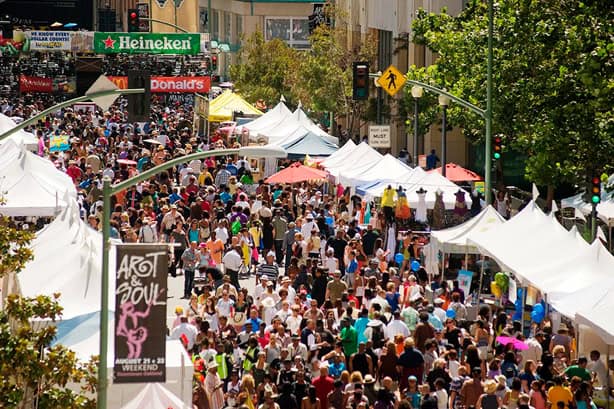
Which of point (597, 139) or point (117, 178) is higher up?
point (597, 139)

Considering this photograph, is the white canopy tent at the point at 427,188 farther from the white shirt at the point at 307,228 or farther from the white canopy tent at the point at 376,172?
the white shirt at the point at 307,228

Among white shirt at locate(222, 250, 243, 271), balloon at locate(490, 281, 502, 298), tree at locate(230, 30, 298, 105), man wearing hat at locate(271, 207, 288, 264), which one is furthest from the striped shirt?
tree at locate(230, 30, 298, 105)

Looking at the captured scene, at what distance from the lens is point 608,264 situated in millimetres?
23625

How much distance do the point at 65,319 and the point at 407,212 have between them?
51.0 ft

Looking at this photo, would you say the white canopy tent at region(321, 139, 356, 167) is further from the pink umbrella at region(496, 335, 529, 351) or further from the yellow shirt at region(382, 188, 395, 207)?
the pink umbrella at region(496, 335, 529, 351)

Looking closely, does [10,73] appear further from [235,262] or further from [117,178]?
[235,262]

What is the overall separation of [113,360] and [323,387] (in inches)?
126

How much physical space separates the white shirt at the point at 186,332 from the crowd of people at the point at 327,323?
0.09 ft

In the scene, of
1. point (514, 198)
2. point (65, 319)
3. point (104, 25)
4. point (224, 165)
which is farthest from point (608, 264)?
point (104, 25)

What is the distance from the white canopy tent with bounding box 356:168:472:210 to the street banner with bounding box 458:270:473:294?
6706 millimetres

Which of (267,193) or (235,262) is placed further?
(267,193)

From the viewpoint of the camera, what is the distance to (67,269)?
73.2ft

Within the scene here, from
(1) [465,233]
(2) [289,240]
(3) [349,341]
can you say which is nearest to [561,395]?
(3) [349,341]

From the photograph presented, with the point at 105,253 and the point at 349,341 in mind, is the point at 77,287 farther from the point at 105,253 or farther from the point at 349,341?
the point at 105,253
